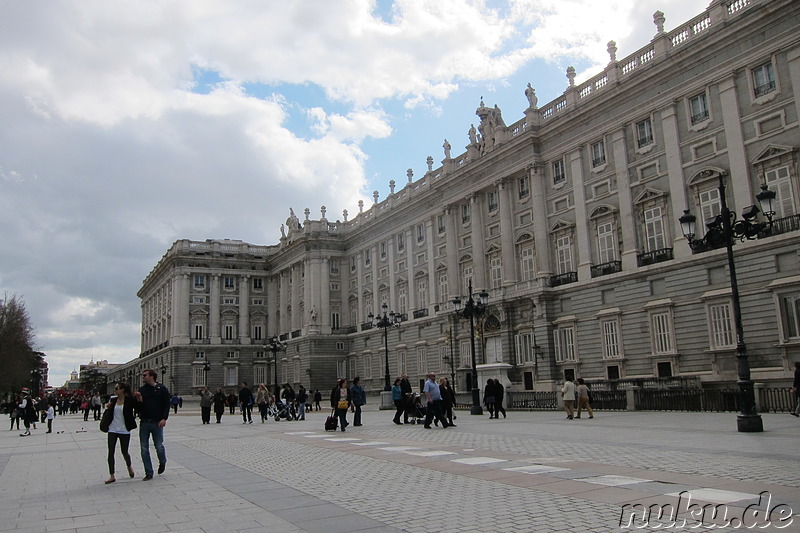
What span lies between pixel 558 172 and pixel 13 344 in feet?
200

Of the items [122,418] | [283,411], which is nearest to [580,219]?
[283,411]

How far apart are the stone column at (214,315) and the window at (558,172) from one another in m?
54.1

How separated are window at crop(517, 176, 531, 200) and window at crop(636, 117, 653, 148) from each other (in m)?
9.07

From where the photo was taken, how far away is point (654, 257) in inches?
1401

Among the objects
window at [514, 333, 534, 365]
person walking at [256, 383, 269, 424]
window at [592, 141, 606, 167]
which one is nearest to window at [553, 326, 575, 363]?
window at [514, 333, 534, 365]

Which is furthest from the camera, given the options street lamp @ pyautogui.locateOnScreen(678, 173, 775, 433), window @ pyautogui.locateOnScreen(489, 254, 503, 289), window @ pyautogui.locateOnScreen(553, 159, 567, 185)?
window @ pyautogui.locateOnScreen(489, 254, 503, 289)

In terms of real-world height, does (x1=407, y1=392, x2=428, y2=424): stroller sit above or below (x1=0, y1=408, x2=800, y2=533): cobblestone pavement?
above

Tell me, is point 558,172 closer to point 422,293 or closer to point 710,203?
point 710,203

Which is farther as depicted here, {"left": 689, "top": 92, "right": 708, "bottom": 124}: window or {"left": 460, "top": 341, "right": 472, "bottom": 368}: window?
{"left": 460, "top": 341, "right": 472, "bottom": 368}: window

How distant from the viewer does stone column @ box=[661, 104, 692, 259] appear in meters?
34.0

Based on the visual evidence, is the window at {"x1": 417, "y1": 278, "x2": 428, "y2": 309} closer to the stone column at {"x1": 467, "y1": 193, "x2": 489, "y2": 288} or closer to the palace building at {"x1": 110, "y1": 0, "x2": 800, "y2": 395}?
the palace building at {"x1": 110, "y1": 0, "x2": 800, "y2": 395}

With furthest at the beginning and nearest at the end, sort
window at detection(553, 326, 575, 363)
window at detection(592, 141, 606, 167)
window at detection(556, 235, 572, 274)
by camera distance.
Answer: window at detection(556, 235, 572, 274) < window at detection(553, 326, 575, 363) < window at detection(592, 141, 606, 167)

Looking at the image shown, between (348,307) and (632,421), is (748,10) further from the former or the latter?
(348,307)

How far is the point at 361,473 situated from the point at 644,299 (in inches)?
1101
